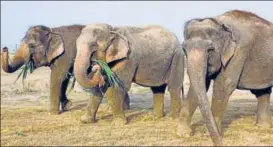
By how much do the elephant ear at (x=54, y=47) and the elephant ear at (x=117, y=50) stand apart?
2.07m

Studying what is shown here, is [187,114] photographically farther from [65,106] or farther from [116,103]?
[65,106]

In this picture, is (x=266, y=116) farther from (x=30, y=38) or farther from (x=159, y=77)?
(x=30, y=38)

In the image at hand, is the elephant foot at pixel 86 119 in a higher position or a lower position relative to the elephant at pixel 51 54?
lower

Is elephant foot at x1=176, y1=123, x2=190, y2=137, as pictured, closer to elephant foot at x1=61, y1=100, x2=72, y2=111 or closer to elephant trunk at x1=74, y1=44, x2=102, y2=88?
elephant trunk at x1=74, y1=44, x2=102, y2=88

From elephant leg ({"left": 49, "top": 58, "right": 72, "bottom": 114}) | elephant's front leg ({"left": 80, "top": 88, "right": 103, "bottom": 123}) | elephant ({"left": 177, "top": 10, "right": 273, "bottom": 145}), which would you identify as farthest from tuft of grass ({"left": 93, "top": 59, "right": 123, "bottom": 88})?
elephant leg ({"left": 49, "top": 58, "right": 72, "bottom": 114})

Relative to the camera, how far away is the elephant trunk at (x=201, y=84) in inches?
→ 280

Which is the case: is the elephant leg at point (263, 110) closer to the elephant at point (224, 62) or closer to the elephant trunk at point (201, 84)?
the elephant at point (224, 62)

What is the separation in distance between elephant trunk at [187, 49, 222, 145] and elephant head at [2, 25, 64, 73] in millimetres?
4527

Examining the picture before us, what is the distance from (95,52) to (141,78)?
1287 millimetres

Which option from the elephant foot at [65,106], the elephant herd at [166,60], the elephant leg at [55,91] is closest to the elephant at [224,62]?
the elephant herd at [166,60]

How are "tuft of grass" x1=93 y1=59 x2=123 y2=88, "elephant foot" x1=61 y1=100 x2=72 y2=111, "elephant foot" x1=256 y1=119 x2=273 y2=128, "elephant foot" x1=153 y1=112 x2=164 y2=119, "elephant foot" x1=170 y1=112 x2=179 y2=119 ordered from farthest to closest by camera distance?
1. "elephant foot" x1=61 y1=100 x2=72 y2=111
2. "elephant foot" x1=153 y1=112 x2=164 y2=119
3. "elephant foot" x1=170 y1=112 x2=179 y2=119
4. "tuft of grass" x1=93 y1=59 x2=123 y2=88
5. "elephant foot" x1=256 y1=119 x2=273 y2=128

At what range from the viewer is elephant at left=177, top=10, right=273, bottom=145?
285 inches

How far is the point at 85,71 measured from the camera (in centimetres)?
872

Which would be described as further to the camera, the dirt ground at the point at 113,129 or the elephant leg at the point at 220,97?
the elephant leg at the point at 220,97
